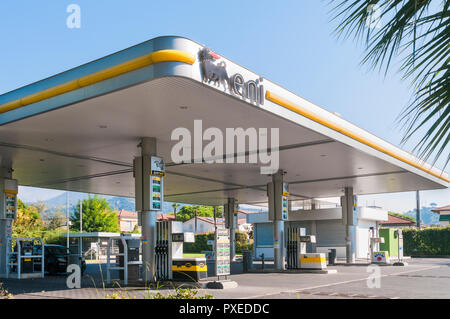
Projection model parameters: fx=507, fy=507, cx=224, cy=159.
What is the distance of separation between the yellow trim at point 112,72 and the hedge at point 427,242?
38.2 meters

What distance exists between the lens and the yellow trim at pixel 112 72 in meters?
10.3

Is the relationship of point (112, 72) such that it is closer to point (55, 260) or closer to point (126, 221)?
point (55, 260)

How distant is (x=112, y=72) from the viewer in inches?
432

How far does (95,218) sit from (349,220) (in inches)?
2080

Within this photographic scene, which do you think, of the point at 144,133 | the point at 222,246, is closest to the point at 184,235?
the point at 222,246

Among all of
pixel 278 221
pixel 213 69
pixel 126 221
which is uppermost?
pixel 213 69

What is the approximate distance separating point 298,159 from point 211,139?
5126 mm

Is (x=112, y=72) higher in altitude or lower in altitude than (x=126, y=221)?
higher

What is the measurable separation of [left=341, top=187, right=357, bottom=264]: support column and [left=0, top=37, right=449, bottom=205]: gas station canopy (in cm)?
379

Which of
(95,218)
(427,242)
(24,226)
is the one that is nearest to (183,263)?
(427,242)
